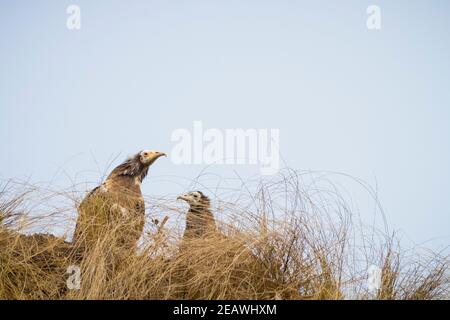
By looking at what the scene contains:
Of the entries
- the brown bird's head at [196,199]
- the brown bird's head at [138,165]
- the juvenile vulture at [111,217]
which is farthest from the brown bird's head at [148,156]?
the brown bird's head at [196,199]

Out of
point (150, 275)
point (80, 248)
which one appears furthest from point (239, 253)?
point (80, 248)

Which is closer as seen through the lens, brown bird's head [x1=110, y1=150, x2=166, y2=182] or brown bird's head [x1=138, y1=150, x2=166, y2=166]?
brown bird's head [x1=110, y1=150, x2=166, y2=182]

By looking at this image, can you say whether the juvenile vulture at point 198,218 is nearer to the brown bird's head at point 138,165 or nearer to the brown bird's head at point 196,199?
the brown bird's head at point 196,199

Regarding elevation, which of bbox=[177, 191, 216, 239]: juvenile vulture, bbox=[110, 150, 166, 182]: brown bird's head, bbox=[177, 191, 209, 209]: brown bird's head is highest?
bbox=[110, 150, 166, 182]: brown bird's head

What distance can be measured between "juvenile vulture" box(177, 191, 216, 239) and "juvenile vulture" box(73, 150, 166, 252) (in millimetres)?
325

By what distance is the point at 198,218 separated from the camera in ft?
18.7

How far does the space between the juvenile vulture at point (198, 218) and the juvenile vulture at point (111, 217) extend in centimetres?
32

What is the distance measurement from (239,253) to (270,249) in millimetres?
204

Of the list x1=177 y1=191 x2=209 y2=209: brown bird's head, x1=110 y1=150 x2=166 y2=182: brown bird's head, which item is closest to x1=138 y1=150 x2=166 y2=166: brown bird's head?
x1=110 y1=150 x2=166 y2=182: brown bird's head

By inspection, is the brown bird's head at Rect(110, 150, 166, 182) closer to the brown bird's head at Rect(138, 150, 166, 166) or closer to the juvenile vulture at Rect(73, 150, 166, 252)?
the brown bird's head at Rect(138, 150, 166, 166)

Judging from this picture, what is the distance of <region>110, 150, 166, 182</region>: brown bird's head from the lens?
724 centimetres

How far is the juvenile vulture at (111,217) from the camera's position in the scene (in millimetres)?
5598

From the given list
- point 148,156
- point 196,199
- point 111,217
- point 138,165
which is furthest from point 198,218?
point 148,156
